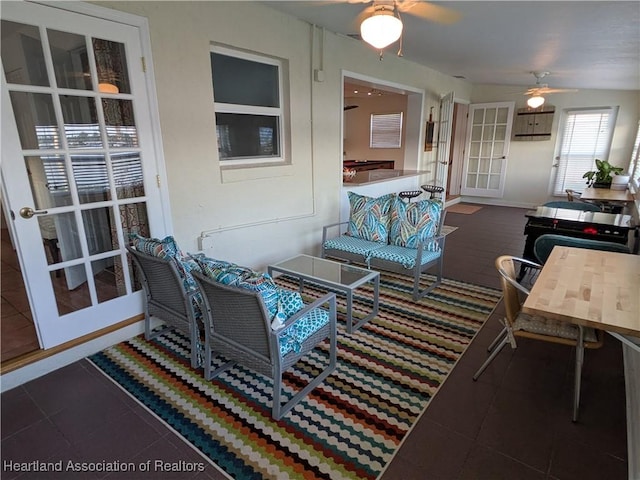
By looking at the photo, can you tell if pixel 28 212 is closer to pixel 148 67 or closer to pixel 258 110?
pixel 148 67

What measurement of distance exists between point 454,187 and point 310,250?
5.51 meters

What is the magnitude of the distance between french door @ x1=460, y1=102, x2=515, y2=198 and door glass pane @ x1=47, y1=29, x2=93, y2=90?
290 inches

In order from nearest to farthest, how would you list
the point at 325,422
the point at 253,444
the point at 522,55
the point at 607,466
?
the point at 607,466, the point at 253,444, the point at 325,422, the point at 522,55

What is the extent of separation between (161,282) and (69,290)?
0.66 m

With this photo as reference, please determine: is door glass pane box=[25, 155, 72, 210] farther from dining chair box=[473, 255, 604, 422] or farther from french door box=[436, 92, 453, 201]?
french door box=[436, 92, 453, 201]

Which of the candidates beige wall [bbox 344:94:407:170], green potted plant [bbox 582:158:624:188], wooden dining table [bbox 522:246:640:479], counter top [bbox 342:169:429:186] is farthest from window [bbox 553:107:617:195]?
wooden dining table [bbox 522:246:640:479]


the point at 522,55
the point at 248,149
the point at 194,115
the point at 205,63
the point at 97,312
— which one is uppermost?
the point at 522,55

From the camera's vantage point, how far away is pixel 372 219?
3.70 m

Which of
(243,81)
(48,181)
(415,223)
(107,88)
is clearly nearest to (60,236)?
(48,181)

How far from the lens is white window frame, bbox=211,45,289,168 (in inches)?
125

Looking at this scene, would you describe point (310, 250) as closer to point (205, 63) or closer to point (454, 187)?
point (205, 63)

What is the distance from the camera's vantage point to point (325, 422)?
188cm

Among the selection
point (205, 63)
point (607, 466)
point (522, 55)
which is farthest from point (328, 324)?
point (522, 55)

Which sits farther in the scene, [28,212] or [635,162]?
[635,162]
